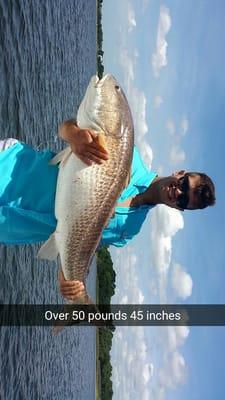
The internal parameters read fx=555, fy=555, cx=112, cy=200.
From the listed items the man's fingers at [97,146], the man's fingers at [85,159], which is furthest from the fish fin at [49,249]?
the man's fingers at [97,146]

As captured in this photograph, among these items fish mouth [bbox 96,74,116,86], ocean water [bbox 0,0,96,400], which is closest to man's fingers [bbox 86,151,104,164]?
fish mouth [bbox 96,74,116,86]

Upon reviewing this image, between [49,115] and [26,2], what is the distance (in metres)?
3.94

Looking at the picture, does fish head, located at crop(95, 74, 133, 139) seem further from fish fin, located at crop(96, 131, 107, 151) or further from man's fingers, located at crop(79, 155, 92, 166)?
man's fingers, located at crop(79, 155, 92, 166)

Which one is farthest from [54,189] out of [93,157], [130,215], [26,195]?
[130,215]

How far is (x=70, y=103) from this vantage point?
26.8m

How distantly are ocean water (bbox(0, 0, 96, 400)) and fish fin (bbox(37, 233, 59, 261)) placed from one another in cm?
690

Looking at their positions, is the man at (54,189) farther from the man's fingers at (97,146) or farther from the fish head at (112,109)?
the fish head at (112,109)

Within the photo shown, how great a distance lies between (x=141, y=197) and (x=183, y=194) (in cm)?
44

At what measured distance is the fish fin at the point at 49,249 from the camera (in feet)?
16.0

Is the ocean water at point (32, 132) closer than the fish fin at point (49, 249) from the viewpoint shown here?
No

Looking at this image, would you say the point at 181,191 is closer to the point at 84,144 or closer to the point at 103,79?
the point at 84,144

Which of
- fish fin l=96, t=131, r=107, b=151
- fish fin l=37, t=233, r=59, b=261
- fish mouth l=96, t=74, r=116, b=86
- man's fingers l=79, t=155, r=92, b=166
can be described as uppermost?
fish mouth l=96, t=74, r=116, b=86

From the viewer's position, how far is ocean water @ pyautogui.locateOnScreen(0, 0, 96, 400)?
12773 millimetres

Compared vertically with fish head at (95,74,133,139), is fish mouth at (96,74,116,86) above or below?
above
